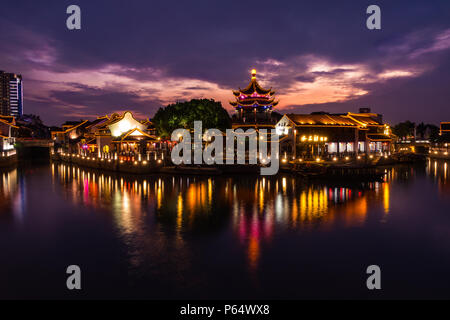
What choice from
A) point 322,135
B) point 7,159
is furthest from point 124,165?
point 322,135

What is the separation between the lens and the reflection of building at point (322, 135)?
54625 mm

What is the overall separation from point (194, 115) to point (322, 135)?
901 inches

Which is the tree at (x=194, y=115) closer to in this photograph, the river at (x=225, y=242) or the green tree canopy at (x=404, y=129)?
the river at (x=225, y=242)

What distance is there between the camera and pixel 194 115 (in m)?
48.2

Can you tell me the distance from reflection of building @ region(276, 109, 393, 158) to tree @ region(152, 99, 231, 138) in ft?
38.6

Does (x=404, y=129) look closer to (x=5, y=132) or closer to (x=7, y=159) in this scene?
(x=7, y=159)

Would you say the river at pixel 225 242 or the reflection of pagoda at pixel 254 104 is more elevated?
the reflection of pagoda at pixel 254 104

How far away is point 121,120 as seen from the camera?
55688mm

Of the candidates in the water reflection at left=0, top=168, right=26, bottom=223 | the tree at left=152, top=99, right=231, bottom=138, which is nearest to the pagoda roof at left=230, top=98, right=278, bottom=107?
the tree at left=152, top=99, right=231, bottom=138

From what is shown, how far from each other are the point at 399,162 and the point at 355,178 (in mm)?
29080
